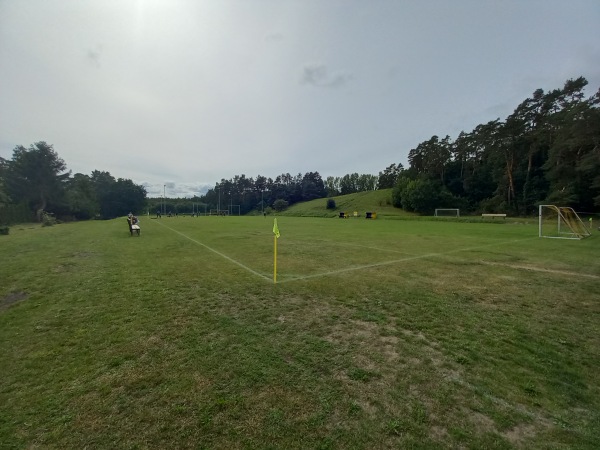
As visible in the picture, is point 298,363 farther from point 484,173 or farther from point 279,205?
point 279,205

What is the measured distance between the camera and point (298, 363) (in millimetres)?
3494

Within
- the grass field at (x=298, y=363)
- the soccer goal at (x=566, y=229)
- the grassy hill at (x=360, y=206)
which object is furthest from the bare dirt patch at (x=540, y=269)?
the grassy hill at (x=360, y=206)

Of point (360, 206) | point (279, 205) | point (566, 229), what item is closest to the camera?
point (566, 229)

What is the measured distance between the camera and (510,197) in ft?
168

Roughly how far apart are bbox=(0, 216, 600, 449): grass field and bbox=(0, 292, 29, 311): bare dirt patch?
0.07 ft

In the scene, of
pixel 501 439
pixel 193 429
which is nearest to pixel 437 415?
pixel 501 439

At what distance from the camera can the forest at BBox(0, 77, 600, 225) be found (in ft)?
115

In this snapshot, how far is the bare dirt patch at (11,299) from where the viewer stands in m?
5.56

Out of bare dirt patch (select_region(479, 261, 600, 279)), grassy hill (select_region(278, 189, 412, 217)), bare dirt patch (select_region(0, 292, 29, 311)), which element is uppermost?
grassy hill (select_region(278, 189, 412, 217))

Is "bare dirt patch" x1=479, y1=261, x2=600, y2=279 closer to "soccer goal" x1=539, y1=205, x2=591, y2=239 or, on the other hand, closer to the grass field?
the grass field

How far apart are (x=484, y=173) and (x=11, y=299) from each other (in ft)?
246

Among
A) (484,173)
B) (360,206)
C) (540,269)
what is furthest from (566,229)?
(360,206)

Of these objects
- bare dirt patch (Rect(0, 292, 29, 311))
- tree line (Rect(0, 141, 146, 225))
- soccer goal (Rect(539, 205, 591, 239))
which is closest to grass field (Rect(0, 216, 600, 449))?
bare dirt patch (Rect(0, 292, 29, 311))

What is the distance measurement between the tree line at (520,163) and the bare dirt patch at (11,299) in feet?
148
